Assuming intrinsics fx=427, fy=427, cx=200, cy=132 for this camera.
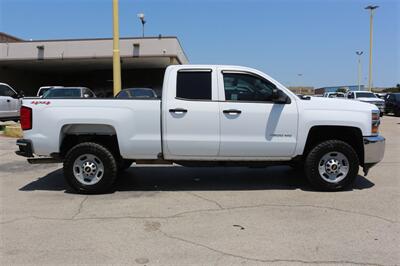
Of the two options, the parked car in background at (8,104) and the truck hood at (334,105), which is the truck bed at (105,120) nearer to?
the truck hood at (334,105)

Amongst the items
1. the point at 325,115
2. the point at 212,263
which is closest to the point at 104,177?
the point at 212,263

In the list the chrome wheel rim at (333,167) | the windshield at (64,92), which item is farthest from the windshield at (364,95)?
the chrome wheel rim at (333,167)

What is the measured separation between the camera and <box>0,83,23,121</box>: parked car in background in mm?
17525

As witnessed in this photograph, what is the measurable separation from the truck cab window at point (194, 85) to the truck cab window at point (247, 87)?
30cm

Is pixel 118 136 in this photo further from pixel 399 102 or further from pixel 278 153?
pixel 399 102

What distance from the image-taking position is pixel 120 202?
6375mm

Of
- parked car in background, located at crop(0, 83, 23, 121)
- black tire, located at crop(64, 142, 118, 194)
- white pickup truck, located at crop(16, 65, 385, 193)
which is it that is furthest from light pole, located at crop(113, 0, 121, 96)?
black tire, located at crop(64, 142, 118, 194)

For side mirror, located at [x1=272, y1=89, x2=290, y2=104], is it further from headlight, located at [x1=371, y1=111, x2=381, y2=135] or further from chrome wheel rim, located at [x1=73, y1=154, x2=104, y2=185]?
chrome wheel rim, located at [x1=73, y1=154, x2=104, y2=185]

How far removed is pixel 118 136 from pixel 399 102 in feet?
89.7

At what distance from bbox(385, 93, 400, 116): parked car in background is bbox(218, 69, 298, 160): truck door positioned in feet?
85.1

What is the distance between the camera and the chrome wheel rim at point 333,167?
6.89 meters

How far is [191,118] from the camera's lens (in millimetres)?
6660

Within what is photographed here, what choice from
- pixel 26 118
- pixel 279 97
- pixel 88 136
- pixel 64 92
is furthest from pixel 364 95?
pixel 26 118

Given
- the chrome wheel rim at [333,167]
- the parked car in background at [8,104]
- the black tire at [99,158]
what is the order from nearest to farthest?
the black tire at [99,158]
the chrome wheel rim at [333,167]
the parked car in background at [8,104]
